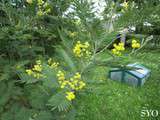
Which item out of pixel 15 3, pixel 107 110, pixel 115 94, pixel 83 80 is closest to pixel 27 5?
pixel 15 3

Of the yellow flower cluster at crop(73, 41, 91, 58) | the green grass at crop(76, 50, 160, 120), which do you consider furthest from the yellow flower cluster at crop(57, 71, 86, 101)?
the green grass at crop(76, 50, 160, 120)

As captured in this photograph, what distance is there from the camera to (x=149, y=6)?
1404 millimetres

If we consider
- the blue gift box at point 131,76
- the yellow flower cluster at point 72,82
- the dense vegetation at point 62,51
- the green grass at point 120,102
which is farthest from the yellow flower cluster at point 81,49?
the blue gift box at point 131,76

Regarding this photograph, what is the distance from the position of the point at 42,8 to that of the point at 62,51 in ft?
2.37

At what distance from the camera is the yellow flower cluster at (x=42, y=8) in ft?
6.84

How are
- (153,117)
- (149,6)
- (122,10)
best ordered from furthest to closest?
(153,117) → (122,10) → (149,6)

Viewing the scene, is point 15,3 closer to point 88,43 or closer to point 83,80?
point 88,43

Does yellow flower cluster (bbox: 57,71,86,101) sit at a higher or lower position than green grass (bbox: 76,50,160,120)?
higher

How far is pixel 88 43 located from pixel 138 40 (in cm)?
25

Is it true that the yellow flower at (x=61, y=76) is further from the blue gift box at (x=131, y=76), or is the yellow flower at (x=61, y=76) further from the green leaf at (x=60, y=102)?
the blue gift box at (x=131, y=76)

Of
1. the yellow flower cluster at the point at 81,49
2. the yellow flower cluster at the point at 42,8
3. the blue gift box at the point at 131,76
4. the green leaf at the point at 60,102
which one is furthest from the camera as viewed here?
the blue gift box at the point at 131,76

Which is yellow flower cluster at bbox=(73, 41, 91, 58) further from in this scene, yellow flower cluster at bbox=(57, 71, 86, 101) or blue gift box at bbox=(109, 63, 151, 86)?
blue gift box at bbox=(109, 63, 151, 86)

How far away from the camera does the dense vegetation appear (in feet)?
4.67

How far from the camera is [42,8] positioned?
2.21 m
